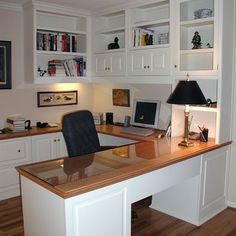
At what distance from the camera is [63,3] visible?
3803 millimetres

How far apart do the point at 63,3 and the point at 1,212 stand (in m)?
2.64

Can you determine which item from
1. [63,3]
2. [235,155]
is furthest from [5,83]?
[235,155]

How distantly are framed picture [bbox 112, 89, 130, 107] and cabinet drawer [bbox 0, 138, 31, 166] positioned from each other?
4.80 ft

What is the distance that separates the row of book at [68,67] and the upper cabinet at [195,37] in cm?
162

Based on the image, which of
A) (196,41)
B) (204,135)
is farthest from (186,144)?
(196,41)

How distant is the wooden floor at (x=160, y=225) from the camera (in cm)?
294

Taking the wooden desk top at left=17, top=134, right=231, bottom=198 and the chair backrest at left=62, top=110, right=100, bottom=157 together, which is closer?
the wooden desk top at left=17, top=134, right=231, bottom=198

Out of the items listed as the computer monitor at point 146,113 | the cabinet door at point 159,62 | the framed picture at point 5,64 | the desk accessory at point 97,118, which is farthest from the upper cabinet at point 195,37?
the framed picture at point 5,64

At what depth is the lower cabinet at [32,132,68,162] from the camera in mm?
3842

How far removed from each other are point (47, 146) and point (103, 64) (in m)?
1.39

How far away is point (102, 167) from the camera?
228 centimetres

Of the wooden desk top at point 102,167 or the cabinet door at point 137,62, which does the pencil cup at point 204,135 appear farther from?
the cabinet door at point 137,62

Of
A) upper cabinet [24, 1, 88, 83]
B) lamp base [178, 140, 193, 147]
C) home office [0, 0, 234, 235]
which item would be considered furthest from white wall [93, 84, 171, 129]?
lamp base [178, 140, 193, 147]

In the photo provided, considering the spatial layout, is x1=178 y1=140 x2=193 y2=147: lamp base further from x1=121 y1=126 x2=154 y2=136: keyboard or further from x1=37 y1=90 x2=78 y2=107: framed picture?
x1=37 y1=90 x2=78 y2=107: framed picture
